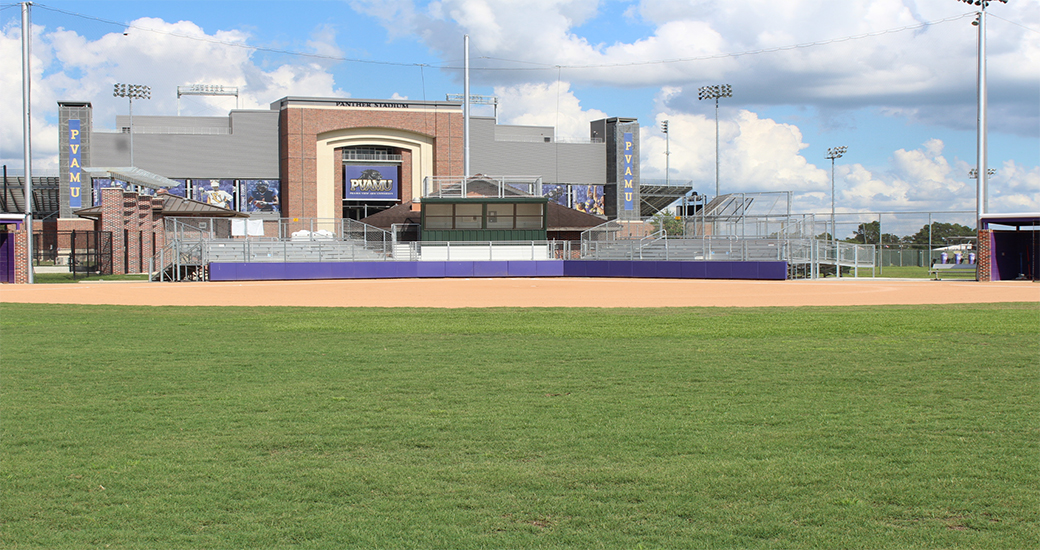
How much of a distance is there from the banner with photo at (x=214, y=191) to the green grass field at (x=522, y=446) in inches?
2539

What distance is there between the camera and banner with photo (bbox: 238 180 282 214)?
75.2 m

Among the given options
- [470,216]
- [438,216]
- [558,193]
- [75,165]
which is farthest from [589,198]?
[75,165]

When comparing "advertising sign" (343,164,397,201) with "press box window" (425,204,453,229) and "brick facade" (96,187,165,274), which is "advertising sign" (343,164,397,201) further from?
"brick facade" (96,187,165,274)

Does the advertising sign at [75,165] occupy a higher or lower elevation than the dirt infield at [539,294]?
higher

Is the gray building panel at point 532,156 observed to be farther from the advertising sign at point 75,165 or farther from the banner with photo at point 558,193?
the advertising sign at point 75,165

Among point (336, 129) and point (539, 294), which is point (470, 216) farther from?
point (336, 129)

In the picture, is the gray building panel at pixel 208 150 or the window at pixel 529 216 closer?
the window at pixel 529 216

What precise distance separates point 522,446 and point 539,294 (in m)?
24.3

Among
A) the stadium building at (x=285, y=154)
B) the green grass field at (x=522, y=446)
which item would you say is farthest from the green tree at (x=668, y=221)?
the green grass field at (x=522, y=446)

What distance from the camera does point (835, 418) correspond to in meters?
7.80

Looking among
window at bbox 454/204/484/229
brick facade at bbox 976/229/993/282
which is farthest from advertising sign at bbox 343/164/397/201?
brick facade at bbox 976/229/993/282

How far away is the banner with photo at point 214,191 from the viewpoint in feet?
244

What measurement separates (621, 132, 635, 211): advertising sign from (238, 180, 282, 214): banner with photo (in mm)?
34381

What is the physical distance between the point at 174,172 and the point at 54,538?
248 ft
